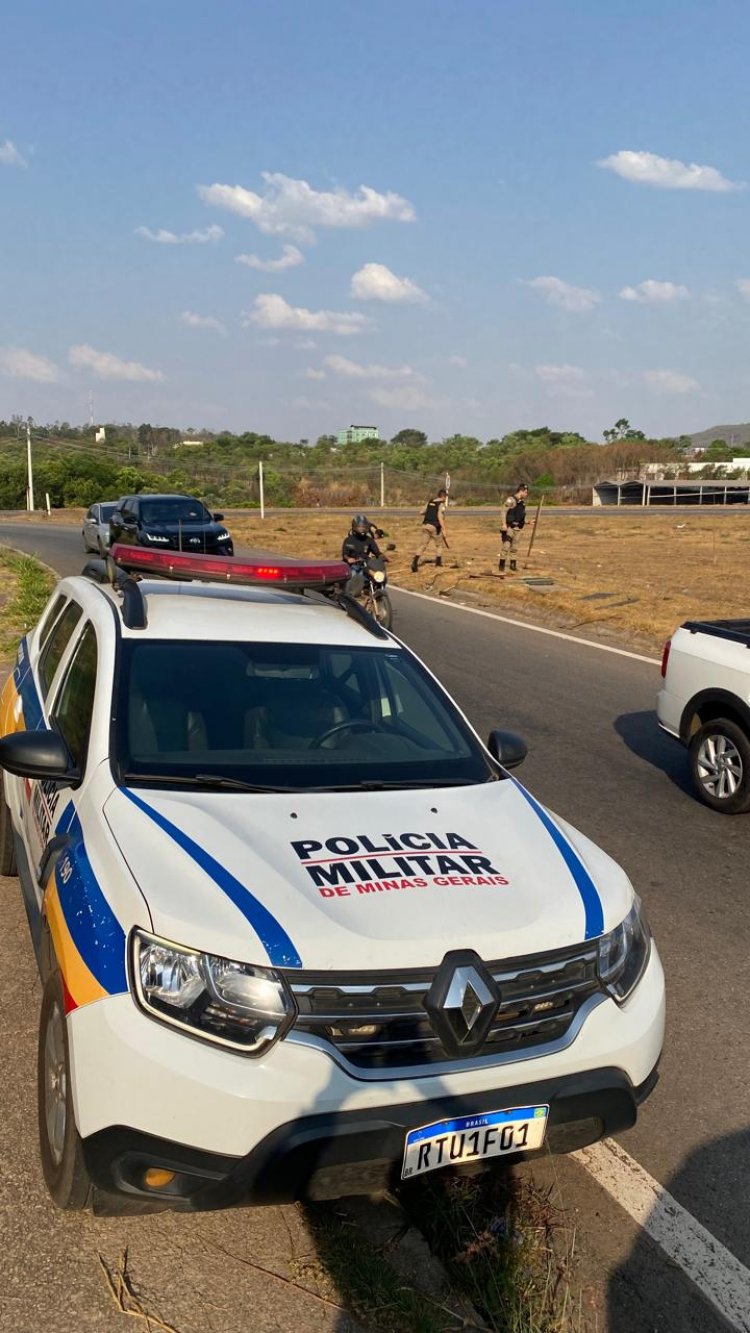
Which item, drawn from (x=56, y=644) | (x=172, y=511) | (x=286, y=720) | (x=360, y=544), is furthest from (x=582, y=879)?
(x=172, y=511)

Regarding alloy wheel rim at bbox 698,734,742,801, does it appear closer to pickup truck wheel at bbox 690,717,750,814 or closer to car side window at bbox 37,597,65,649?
pickup truck wheel at bbox 690,717,750,814

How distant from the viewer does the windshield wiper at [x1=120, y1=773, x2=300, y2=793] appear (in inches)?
143

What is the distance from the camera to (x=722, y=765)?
717 cm

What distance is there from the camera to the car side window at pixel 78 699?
3932 millimetres

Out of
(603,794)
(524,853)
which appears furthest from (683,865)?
(524,853)

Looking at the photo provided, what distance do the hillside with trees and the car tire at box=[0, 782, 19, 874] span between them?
174 ft

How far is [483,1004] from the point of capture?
2.82 metres

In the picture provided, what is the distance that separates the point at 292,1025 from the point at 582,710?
7.65m

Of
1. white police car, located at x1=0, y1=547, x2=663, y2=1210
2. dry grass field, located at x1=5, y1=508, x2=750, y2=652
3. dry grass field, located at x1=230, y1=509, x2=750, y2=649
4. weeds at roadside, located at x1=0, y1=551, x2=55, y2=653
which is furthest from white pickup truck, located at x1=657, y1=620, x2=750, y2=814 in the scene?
weeds at roadside, located at x1=0, y1=551, x2=55, y2=653

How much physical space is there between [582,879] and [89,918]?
1.44 meters

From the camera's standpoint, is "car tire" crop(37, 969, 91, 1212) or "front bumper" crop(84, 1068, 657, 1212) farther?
"car tire" crop(37, 969, 91, 1212)

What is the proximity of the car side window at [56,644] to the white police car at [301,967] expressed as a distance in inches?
34.4

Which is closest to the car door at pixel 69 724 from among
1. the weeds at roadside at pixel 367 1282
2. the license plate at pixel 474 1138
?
the weeds at roadside at pixel 367 1282

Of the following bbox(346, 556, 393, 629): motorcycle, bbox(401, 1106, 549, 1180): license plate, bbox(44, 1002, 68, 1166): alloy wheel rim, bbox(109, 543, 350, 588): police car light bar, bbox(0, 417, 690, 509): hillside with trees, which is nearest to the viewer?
bbox(401, 1106, 549, 1180): license plate
